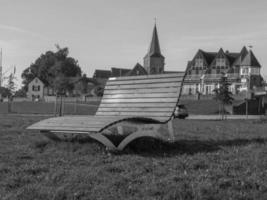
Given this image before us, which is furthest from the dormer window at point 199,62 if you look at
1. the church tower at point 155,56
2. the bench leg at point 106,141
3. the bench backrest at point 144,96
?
the bench leg at point 106,141

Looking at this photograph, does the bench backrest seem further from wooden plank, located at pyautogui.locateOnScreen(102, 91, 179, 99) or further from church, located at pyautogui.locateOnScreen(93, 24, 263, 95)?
church, located at pyautogui.locateOnScreen(93, 24, 263, 95)

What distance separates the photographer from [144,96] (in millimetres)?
8164

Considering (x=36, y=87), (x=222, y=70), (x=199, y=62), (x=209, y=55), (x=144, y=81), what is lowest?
(x=144, y=81)

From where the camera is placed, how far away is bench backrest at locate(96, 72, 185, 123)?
297 inches

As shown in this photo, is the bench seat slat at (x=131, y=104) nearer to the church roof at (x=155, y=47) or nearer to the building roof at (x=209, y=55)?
the building roof at (x=209, y=55)

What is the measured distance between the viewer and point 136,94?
27.6 feet

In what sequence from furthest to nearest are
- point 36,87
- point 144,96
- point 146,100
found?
point 36,87
point 144,96
point 146,100

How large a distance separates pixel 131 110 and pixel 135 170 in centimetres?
303

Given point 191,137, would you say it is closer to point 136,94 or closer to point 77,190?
point 136,94

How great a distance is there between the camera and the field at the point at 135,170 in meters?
4.24

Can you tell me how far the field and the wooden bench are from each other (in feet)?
1.08

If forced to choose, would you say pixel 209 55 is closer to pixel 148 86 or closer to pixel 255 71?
pixel 255 71

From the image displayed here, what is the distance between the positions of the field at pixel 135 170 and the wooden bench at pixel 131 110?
0.33 metres

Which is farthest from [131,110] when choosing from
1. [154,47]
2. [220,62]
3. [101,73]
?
[101,73]
